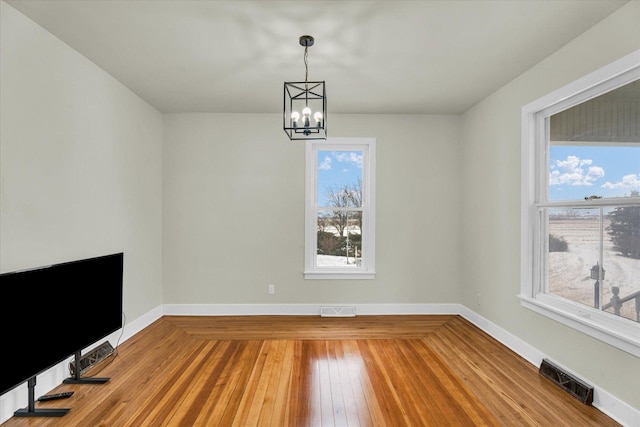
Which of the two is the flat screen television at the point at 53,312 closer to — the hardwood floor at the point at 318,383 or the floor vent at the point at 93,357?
the floor vent at the point at 93,357

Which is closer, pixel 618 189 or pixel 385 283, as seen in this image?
pixel 618 189

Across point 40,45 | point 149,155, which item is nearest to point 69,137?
point 40,45

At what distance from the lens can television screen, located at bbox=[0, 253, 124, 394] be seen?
6.66ft

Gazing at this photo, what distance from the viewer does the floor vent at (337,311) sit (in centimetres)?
450

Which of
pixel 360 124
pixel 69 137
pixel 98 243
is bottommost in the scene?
pixel 98 243

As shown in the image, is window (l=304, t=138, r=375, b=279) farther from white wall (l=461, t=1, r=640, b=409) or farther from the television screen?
the television screen

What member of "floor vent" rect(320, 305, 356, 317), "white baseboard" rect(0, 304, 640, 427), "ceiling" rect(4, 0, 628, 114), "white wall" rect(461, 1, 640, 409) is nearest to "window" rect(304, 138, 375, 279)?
"floor vent" rect(320, 305, 356, 317)

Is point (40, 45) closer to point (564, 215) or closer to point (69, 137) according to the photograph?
point (69, 137)

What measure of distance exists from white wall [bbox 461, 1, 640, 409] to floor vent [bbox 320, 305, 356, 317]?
1.51 metres

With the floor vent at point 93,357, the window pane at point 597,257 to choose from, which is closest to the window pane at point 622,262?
the window pane at point 597,257

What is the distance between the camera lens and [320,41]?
8.78 ft

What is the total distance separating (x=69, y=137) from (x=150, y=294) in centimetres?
214

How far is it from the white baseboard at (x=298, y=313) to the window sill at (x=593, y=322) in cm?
37

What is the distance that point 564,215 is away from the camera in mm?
2908
